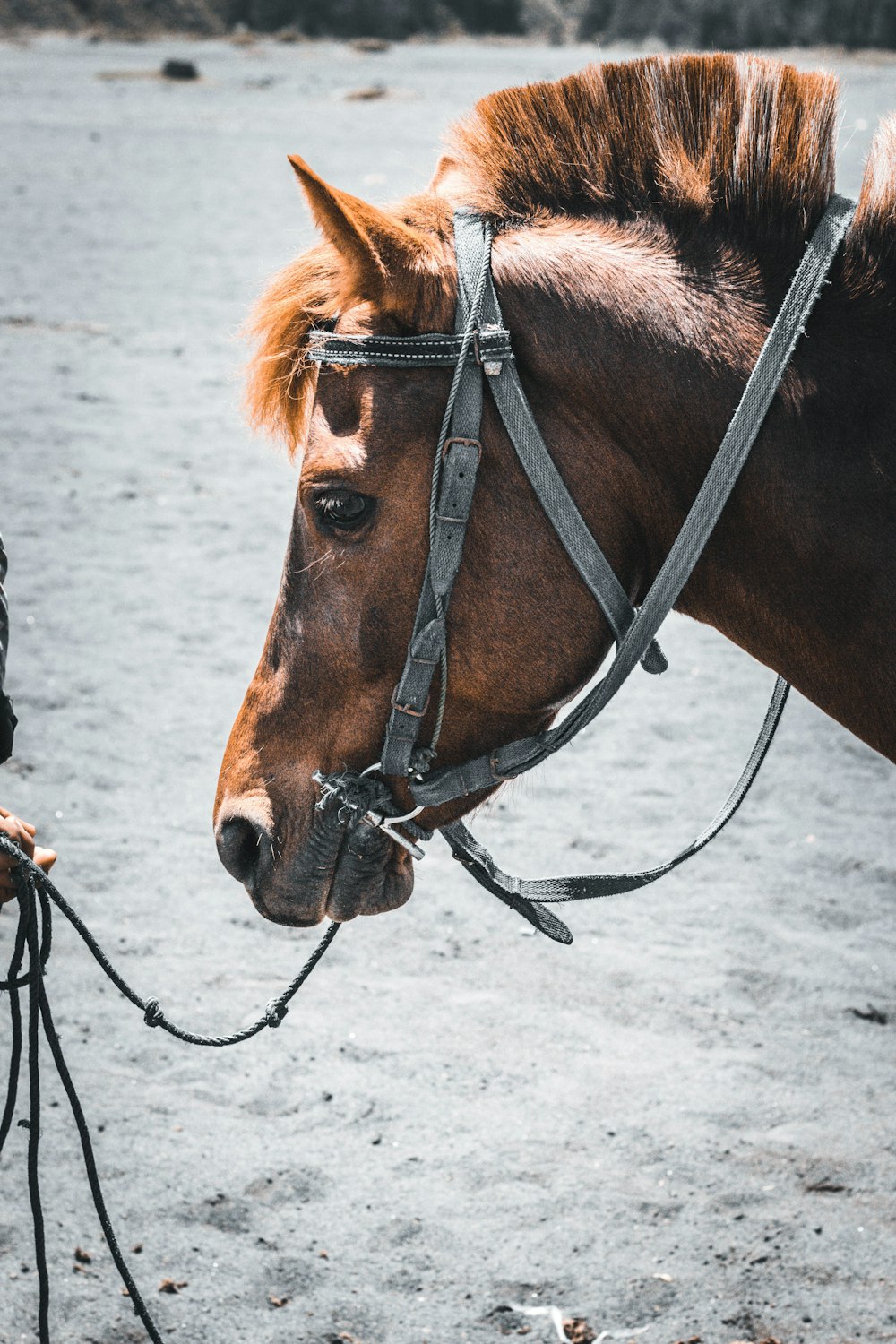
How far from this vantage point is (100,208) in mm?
14859

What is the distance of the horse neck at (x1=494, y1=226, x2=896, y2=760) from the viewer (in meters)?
1.56

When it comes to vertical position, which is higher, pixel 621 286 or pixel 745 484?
pixel 621 286

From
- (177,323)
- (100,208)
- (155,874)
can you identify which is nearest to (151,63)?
(100,208)

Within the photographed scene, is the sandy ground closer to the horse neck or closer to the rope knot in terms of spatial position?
the horse neck

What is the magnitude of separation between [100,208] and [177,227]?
1639 millimetres

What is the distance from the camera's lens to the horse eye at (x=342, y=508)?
5.51ft

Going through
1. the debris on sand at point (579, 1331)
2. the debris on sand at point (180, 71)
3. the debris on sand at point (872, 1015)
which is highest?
the debris on sand at point (180, 71)

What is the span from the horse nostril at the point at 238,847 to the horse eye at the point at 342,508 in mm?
515

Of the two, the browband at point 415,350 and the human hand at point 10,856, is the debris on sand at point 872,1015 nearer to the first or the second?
the human hand at point 10,856

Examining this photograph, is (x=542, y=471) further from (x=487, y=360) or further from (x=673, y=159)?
(x=673, y=159)

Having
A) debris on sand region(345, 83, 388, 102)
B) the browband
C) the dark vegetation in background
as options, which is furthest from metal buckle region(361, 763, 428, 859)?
the dark vegetation in background

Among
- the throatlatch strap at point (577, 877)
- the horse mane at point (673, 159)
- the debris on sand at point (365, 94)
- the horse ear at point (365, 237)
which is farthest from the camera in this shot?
the debris on sand at point (365, 94)

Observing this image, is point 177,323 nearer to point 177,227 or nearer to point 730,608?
point 177,227

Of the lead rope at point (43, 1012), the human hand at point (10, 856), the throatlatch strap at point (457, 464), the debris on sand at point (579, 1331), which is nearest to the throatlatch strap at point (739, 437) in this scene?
the throatlatch strap at point (457, 464)
